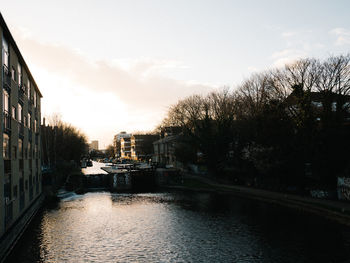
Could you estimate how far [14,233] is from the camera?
22.6 metres

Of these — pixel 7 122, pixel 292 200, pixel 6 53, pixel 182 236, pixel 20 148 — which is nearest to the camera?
pixel 7 122

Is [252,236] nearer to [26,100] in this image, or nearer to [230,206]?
[230,206]

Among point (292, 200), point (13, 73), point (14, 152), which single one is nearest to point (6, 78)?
point (13, 73)

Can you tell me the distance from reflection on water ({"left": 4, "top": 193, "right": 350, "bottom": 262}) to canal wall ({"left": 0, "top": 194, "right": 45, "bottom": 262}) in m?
0.49

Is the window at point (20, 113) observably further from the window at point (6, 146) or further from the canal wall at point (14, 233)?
the canal wall at point (14, 233)

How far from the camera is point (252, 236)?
2353 centimetres

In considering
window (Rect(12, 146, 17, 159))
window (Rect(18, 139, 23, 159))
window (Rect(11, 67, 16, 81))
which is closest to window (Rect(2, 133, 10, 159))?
window (Rect(12, 146, 17, 159))

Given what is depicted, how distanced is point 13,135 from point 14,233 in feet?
22.5

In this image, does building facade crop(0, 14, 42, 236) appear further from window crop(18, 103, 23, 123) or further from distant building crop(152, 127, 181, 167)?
distant building crop(152, 127, 181, 167)

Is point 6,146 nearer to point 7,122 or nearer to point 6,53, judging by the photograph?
point 7,122

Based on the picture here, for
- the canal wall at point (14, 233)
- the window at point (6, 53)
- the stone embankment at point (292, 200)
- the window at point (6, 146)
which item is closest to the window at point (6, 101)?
the window at point (6, 146)

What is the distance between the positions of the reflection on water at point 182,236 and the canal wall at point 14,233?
0.49 m

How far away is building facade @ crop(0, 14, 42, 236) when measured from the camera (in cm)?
2111

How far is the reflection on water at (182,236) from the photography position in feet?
63.4
